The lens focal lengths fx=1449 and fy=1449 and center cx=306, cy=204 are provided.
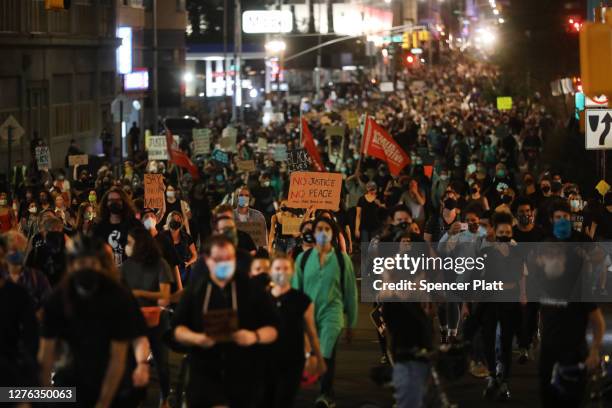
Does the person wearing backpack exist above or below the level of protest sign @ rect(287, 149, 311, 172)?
below

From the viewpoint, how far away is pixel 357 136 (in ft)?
159

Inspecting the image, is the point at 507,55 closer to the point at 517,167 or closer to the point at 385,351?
the point at 517,167

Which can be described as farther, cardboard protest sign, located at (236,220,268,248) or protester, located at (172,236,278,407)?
cardboard protest sign, located at (236,220,268,248)

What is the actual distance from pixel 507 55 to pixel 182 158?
32343 mm

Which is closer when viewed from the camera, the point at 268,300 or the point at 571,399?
the point at 268,300

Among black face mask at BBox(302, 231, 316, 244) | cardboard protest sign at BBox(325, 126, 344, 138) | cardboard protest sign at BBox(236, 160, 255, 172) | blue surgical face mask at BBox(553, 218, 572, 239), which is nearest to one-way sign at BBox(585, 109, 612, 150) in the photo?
black face mask at BBox(302, 231, 316, 244)

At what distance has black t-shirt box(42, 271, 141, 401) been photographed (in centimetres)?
805

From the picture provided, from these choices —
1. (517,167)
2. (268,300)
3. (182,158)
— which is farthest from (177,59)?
(268,300)

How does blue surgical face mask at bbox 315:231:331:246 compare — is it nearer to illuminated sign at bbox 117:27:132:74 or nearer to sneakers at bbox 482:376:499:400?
sneakers at bbox 482:376:499:400

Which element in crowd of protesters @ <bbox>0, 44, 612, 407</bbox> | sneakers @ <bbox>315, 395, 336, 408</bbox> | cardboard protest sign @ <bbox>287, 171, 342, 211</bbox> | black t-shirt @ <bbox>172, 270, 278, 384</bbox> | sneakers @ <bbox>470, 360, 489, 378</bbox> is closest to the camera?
crowd of protesters @ <bbox>0, 44, 612, 407</bbox>

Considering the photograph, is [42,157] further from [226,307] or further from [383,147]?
[226,307]

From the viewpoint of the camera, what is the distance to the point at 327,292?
1172 centimetres

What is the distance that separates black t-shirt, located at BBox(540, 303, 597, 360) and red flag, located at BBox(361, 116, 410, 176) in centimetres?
1469

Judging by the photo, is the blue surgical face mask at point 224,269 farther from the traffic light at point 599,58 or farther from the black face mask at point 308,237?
the black face mask at point 308,237
